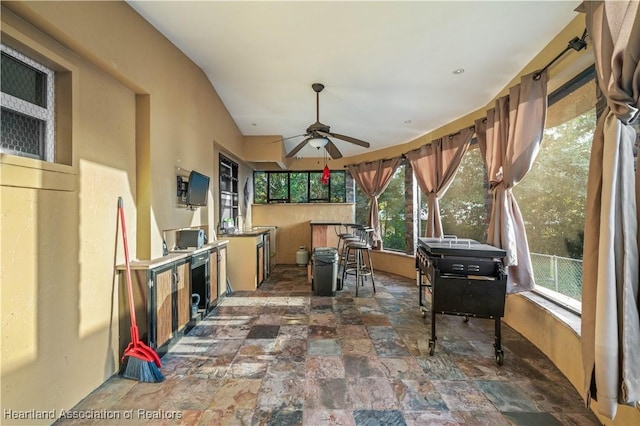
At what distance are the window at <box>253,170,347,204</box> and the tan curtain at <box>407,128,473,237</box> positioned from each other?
2.59m

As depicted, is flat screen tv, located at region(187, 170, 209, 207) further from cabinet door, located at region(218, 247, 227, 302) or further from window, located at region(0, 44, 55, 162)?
window, located at region(0, 44, 55, 162)

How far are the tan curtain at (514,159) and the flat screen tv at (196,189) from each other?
3571mm

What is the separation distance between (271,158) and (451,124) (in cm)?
344

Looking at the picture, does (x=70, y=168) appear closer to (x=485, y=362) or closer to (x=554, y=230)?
(x=485, y=362)

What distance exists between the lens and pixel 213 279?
11.8 ft

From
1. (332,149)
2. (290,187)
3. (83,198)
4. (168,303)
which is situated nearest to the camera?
(83,198)

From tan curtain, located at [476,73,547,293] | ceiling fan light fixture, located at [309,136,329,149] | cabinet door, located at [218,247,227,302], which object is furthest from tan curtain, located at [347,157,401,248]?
cabinet door, located at [218,247,227,302]

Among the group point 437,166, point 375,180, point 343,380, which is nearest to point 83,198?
point 343,380

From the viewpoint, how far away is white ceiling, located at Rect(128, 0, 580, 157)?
2.18m

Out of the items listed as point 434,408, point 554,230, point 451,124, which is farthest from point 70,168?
point 451,124

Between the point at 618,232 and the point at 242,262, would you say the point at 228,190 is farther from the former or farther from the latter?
the point at 618,232

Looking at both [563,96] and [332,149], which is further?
[332,149]

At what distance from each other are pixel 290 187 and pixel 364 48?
450 centimetres

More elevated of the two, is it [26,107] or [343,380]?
[26,107]
